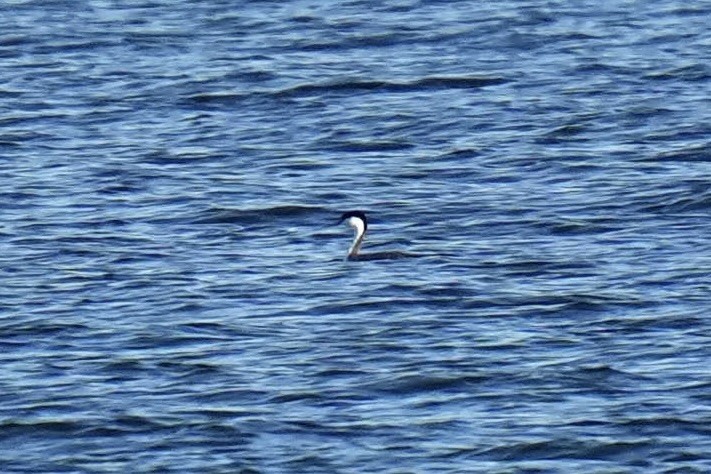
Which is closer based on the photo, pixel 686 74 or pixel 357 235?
pixel 357 235

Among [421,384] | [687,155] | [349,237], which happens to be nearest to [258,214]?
[349,237]

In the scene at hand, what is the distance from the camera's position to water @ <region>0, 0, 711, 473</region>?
13477 millimetres

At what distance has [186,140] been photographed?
884 inches

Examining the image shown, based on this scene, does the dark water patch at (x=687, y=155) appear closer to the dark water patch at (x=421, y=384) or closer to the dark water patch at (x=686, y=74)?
the dark water patch at (x=686, y=74)

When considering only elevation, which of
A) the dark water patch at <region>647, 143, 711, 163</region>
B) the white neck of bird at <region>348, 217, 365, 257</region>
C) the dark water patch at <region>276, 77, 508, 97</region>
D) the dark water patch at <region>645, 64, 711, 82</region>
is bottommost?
the dark water patch at <region>645, 64, 711, 82</region>

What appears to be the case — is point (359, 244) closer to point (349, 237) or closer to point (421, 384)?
point (349, 237)

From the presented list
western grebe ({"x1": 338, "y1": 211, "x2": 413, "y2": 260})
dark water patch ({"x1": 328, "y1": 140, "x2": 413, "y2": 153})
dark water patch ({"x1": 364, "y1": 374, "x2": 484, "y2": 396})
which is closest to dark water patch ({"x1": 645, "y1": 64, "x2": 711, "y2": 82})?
dark water patch ({"x1": 328, "y1": 140, "x2": 413, "y2": 153})

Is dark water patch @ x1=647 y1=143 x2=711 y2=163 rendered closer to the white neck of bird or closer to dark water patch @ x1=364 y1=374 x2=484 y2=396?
the white neck of bird

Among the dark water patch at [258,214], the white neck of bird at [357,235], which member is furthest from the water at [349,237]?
the white neck of bird at [357,235]

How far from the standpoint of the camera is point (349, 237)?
60.9 feet

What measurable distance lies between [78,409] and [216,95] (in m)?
11.0

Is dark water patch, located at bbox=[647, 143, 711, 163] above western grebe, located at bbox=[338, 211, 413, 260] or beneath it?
beneath

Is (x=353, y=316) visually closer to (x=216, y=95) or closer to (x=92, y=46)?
(x=216, y=95)

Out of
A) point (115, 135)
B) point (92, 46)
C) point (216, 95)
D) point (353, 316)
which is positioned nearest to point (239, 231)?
point (353, 316)
